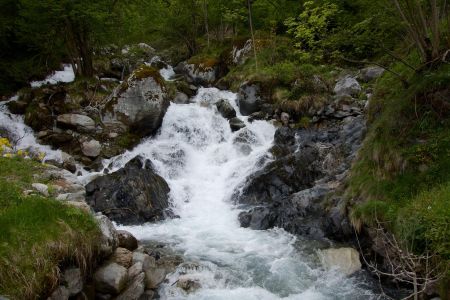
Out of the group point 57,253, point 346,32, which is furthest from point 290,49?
point 57,253

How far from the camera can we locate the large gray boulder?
57.5 ft

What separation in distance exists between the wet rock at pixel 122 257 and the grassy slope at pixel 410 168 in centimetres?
495

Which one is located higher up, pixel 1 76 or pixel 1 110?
pixel 1 76

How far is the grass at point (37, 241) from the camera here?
554 cm

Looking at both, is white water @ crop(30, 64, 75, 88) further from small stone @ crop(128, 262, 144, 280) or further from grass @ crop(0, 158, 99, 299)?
small stone @ crop(128, 262, 144, 280)

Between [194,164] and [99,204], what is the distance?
191 inches

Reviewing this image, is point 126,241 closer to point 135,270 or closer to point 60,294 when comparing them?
point 135,270

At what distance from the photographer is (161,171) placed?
15.2m

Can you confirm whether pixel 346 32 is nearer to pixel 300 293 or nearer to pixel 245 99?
pixel 300 293

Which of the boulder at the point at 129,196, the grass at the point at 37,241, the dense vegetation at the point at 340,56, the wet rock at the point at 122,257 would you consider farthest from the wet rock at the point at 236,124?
the grass at the point at 37,241

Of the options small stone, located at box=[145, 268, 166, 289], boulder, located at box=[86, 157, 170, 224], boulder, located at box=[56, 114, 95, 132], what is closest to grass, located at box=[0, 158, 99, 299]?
small stone, located at box=[145, 268, 166, 289]

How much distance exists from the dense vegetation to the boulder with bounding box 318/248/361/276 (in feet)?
2.41

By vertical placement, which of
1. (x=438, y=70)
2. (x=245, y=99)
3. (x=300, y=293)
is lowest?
(x=300, y=293)

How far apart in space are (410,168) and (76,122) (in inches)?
543
